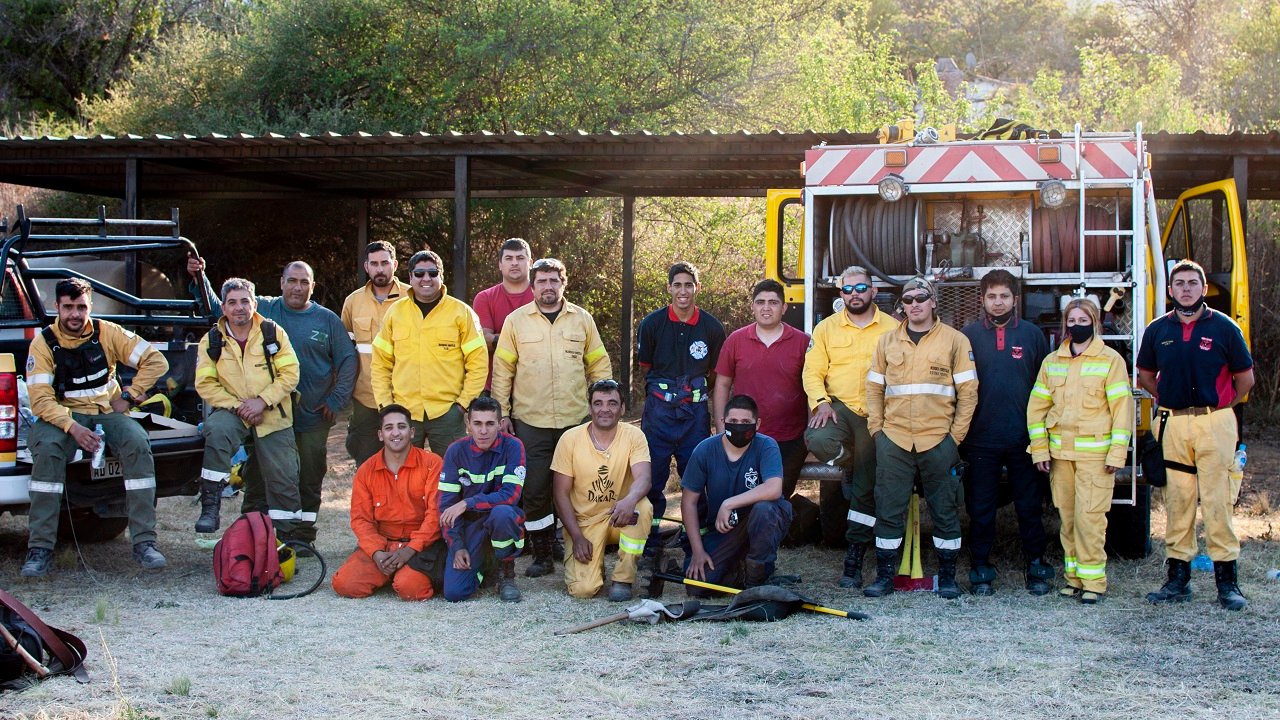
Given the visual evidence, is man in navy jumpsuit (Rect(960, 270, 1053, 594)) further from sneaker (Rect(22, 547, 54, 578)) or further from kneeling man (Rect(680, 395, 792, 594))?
sneaker (Rect(22, 547, 54, 578))

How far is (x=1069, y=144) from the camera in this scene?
7398mm

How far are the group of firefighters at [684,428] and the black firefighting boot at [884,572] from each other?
0.03 meters

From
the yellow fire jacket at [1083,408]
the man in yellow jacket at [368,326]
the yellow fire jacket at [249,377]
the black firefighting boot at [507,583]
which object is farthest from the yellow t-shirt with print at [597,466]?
the yellow fire jacket at [1083,408]

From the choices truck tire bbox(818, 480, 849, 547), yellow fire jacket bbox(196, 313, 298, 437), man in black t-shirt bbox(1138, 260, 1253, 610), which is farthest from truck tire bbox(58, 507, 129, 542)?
man in black t-shirt bbox(1138, 260, 1253, 610)

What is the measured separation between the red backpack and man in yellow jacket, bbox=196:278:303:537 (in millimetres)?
459

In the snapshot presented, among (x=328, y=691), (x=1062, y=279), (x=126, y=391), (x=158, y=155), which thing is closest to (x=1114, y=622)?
(x=1062, y=279)

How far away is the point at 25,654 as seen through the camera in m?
4.90

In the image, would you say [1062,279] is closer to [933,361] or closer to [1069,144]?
[1069,144]

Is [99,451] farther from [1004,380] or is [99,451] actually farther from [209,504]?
[1004,380]

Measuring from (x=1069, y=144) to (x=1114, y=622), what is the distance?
288 centimetres

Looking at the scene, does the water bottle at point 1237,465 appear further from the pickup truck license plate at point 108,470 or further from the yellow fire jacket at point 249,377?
the pickup truck license plate at point 108,470

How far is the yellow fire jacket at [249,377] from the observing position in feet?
23.9

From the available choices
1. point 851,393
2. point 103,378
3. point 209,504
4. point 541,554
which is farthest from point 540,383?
point 103,378

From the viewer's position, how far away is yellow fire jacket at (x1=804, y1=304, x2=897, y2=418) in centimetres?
712
